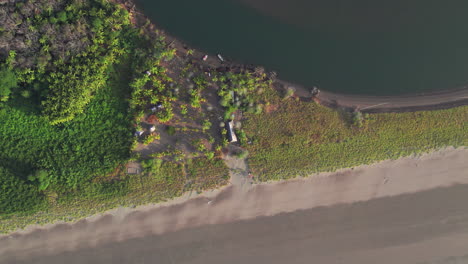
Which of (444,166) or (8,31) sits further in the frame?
(444,166)

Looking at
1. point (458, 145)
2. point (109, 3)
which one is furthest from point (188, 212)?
point (458, 145)

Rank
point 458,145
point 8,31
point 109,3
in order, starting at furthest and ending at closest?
point 458,145
point 109,3
point 8,31

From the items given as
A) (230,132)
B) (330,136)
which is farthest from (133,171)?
(330,136)

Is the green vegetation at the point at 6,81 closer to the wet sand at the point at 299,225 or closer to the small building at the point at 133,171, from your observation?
the small building at the point at 133,171

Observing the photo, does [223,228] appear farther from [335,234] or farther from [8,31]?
[8,31]

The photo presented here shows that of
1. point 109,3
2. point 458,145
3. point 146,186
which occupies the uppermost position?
point 109,3

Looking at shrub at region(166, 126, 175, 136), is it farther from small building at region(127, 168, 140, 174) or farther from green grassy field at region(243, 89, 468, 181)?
green grassy field at region(243, 89, 468, 181)

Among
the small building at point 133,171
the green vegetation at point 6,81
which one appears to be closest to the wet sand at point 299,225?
the small building at point 133,171
